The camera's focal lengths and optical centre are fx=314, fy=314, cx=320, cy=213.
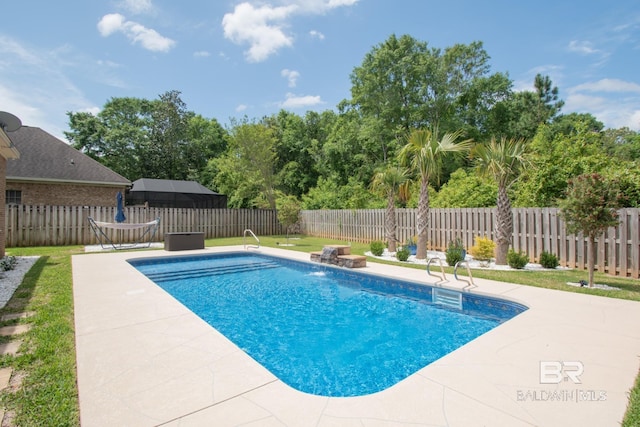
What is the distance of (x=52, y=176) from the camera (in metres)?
16.1

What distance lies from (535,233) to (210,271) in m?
9.22

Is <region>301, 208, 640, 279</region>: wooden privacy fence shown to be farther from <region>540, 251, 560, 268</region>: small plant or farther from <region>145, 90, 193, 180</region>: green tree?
<region>145, 90, 193, 180</region>: green tree

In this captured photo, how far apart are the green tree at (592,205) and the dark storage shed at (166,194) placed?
2053 cm

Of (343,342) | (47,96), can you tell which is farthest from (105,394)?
(47,96)

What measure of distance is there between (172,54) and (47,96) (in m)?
6.49

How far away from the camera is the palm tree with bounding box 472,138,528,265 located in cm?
823

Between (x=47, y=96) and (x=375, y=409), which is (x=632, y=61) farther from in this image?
(x=47, y=96)

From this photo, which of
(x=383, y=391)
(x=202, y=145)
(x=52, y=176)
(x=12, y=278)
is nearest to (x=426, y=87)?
(x=202, y=145)

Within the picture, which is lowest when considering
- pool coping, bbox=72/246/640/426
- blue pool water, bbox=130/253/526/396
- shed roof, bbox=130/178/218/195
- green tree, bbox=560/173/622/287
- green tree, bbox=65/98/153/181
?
blue pool water, bbox=130/253/526/396

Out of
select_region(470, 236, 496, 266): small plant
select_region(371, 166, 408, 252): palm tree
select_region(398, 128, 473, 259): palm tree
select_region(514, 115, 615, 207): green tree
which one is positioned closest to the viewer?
select_region(470, 236, 496, 266): small plant

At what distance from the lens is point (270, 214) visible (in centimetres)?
2048

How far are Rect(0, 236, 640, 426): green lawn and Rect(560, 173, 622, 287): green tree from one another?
112 centimetres

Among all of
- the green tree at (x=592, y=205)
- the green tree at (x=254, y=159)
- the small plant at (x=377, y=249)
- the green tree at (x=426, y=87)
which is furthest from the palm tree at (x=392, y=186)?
the green tree at (x=426, y=87)

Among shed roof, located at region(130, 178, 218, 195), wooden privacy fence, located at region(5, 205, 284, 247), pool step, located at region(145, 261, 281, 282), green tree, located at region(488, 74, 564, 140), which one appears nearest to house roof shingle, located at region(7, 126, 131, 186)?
shed roof, located at region(130, 178, 218, 195)
